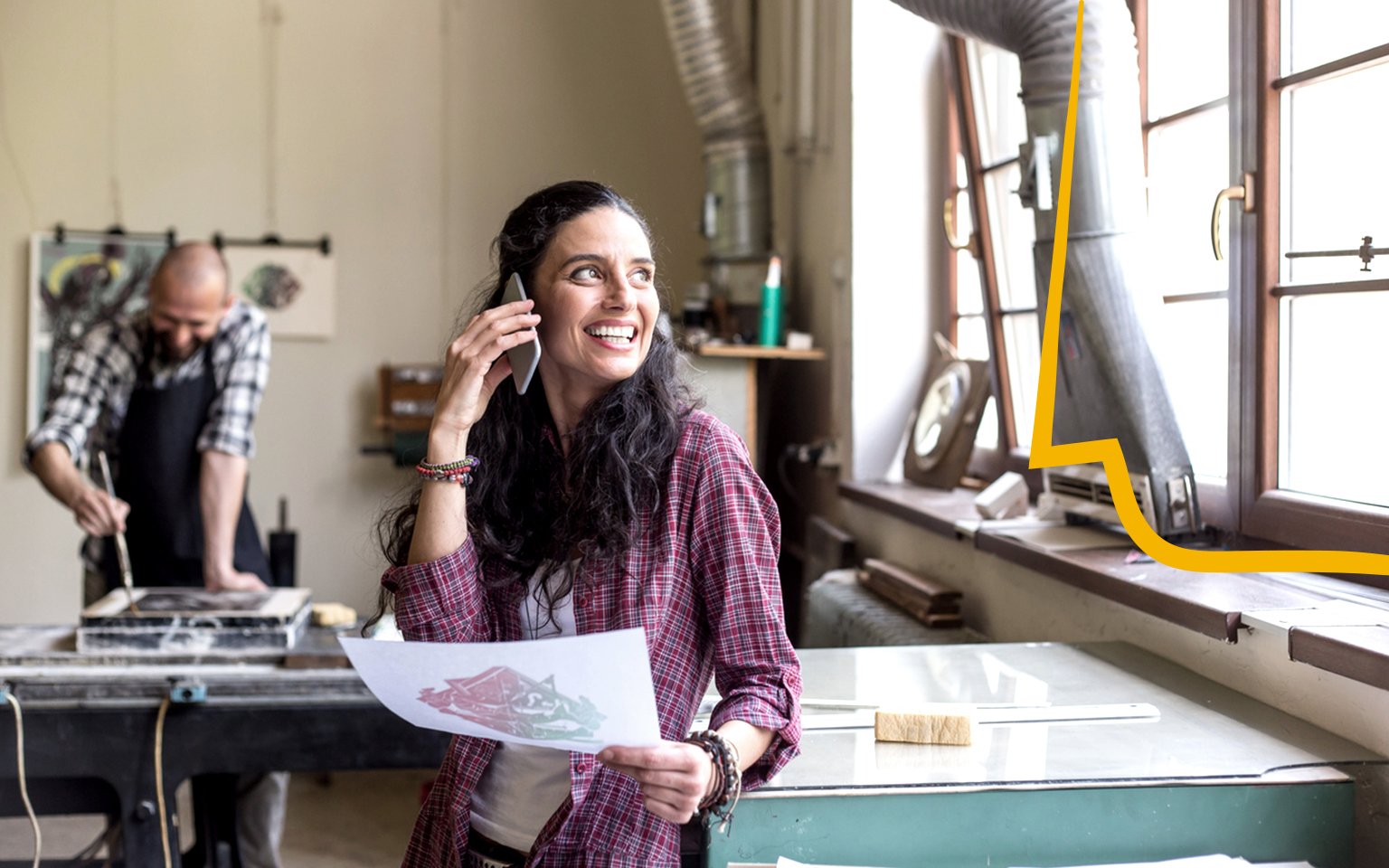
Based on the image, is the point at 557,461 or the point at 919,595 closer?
the point at 557,461

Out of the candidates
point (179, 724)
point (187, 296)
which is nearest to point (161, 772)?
point (179, 724)

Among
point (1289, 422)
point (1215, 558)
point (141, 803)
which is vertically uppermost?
point (1289, 422)

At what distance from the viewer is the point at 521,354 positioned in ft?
4.64

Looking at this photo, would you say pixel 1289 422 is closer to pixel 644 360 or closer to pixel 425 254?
pixel 644 360

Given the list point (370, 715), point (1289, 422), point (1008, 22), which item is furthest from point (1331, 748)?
point (370, 715)

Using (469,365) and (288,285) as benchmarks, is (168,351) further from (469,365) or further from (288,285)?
(469,365)

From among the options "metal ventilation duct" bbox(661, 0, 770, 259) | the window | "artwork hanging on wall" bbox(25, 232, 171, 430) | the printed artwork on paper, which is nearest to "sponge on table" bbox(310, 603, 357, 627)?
the printed artwork on paper

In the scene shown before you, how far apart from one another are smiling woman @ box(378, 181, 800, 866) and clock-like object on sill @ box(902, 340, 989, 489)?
192cm

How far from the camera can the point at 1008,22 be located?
91.3 inches

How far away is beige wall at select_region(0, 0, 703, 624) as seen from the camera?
4.92 metres

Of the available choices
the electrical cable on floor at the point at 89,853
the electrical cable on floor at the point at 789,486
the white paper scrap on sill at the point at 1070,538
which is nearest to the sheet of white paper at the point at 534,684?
the white paper scrap on sill at the point at 1070,538

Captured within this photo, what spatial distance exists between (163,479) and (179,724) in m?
1.07

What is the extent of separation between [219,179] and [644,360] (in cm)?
406

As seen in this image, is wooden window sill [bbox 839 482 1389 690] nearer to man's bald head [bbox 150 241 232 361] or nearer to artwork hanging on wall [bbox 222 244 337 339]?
man's bald head [bbox 150 241 232 361]
